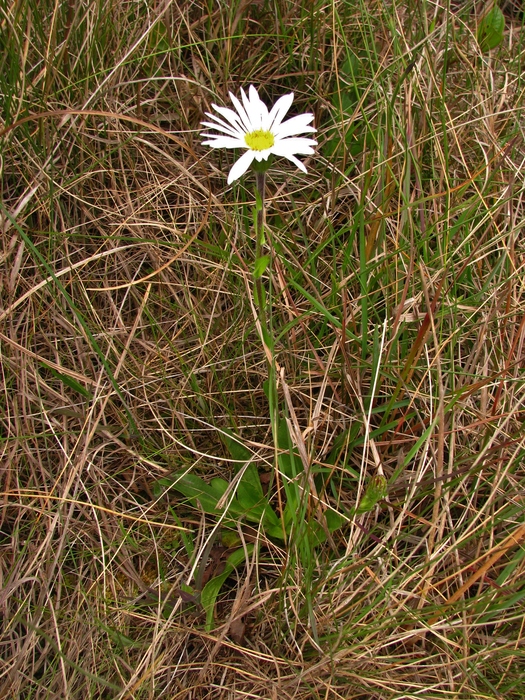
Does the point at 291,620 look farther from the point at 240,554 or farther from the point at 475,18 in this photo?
the point at 475,18

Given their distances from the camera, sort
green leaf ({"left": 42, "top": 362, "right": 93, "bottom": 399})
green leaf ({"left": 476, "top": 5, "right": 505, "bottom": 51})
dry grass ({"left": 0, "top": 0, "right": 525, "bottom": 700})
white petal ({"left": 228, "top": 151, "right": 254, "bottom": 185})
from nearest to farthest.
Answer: white petal ({"left": 228, "top": 151, "right": 254, "bottom": 185}) < dry grass ({"left": 0, "top": 0, "right": 525, "bottom": 700}) < green leaf ({"left": 42, "top": 362, "right": 93, "bottom": 399}) < green leaf ({"left": 476, "top": 5, "right": 505, "bottom": 51})

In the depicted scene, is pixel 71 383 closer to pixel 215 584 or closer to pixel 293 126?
pixel 215 584

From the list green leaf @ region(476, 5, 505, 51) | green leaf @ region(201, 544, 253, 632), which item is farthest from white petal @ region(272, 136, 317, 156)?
green leaf @ region(476, 5, 505, 51)

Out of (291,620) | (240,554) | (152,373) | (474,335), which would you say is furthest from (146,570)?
(474,335)

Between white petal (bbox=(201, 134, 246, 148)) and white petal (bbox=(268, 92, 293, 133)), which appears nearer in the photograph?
white petal (bbox=(201, 134, 246, 148))

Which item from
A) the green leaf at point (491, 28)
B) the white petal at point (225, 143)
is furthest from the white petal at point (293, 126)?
the green leaf at point (491, 28)

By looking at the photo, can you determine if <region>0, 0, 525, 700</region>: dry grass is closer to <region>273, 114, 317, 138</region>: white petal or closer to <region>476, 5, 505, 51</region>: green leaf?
<region>476, 5, 505, 51</region>: green leaf
